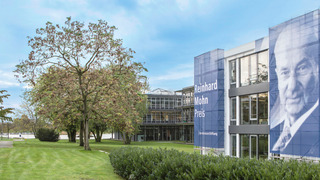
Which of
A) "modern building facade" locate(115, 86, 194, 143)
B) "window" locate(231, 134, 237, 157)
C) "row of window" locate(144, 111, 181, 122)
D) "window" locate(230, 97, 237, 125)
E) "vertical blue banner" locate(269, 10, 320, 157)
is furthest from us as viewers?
"row of window" locate(144, 111, 181, 122)

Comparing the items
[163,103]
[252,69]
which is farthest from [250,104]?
[163,103]

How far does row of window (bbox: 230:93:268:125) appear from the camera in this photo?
21625mm

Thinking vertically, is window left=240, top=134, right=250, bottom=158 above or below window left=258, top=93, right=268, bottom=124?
below

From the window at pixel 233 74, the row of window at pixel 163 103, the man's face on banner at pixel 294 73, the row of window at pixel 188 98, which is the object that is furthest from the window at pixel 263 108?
the row of window at pixel 163 103

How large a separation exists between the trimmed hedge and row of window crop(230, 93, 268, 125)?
13035 millimetres

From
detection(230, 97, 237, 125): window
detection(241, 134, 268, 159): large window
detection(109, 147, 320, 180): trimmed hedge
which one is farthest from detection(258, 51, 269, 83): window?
detection(109, 147, 320, 180): trimmed hedge

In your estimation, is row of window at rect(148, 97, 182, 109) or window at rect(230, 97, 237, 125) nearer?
window at rect(230, 97, 237, 125)

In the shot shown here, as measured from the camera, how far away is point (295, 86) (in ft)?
60.4

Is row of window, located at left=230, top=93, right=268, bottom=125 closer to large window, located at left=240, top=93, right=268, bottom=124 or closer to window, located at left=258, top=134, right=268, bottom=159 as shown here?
large window, located at left=240, top=93, right=268, bottom=124

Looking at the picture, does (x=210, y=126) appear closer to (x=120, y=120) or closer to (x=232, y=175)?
(x=120, y=120)

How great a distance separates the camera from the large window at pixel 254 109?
21.6 meters

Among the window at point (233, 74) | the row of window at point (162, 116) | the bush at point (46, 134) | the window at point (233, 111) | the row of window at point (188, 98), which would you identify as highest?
the window at point (233, 74)

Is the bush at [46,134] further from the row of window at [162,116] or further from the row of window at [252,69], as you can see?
the row of window at [252,69]

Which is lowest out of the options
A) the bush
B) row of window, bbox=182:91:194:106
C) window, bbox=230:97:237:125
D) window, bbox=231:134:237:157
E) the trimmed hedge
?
the bush
